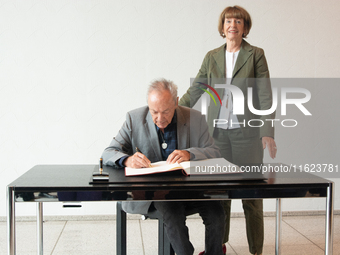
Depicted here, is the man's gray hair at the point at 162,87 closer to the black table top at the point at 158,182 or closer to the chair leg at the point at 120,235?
the black table top at the point at 158,182

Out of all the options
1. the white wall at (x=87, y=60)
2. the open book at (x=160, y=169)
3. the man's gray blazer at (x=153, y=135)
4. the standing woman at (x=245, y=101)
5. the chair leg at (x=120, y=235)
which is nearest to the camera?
the open book at (x=160, y=169)

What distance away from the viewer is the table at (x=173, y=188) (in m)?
1.51

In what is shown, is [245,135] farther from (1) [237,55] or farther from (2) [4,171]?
(2) [4,171]

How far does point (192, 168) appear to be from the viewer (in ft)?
5.60

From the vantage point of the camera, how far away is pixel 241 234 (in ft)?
10.1

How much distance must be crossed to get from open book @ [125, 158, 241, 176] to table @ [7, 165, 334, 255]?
0.12ft

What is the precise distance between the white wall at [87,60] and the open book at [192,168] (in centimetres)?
161

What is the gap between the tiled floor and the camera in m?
2.70

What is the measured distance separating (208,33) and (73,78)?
1245mm

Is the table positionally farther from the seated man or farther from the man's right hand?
the seated man

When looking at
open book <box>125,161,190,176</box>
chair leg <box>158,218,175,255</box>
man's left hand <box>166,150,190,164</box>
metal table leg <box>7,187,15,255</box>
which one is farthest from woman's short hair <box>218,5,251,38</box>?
metal table leg <box>7,187,15,255</box>

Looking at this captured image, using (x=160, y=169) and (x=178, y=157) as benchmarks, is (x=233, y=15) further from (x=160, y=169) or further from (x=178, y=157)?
(x=160, y=169)

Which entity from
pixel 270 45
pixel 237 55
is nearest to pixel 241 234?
pixel 237 55

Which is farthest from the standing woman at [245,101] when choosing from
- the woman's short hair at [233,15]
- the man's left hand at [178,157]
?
the man's left hand at [178,157]
